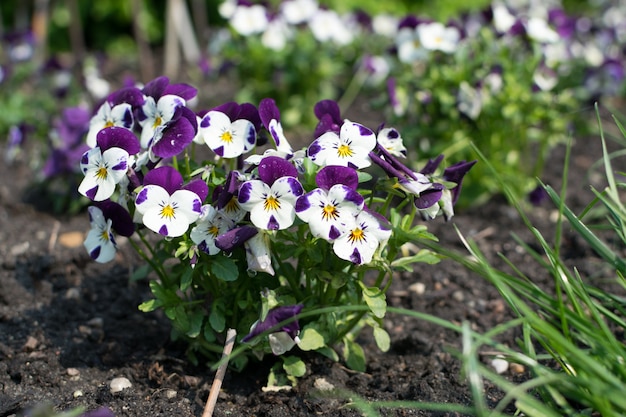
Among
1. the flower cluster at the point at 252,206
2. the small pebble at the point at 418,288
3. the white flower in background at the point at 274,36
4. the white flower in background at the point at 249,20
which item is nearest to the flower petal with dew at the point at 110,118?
the flower cluster at the point at 252,206

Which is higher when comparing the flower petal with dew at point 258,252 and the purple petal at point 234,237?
the purple petal at point 234,237

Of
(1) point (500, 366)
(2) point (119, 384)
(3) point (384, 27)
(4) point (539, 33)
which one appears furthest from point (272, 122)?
(3) point (384, 27)

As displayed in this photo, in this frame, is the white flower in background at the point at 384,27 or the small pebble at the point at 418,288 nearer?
the small pebble at the point at 418,288

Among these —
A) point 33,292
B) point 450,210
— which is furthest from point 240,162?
point 33,292

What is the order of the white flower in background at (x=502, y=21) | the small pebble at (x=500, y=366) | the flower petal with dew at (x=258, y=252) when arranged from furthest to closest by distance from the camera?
the white flower in background at (x=502, y=21) < the small pebble at (x=500, y=366) < the flower petal with dew at (x=258, y=252)

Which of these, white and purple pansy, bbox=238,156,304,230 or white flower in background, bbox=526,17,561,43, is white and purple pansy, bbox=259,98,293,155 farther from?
white flower in background, bbox=526,17,561,43

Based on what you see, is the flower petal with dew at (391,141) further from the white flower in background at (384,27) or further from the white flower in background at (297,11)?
the white flower in background at (384,27)

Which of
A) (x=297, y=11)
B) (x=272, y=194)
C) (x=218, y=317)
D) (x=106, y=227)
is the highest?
(x=272, y=194)

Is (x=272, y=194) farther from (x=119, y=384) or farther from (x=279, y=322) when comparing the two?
(x=119, y=384)

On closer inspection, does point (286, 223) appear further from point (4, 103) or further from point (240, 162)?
point (4, 103)
